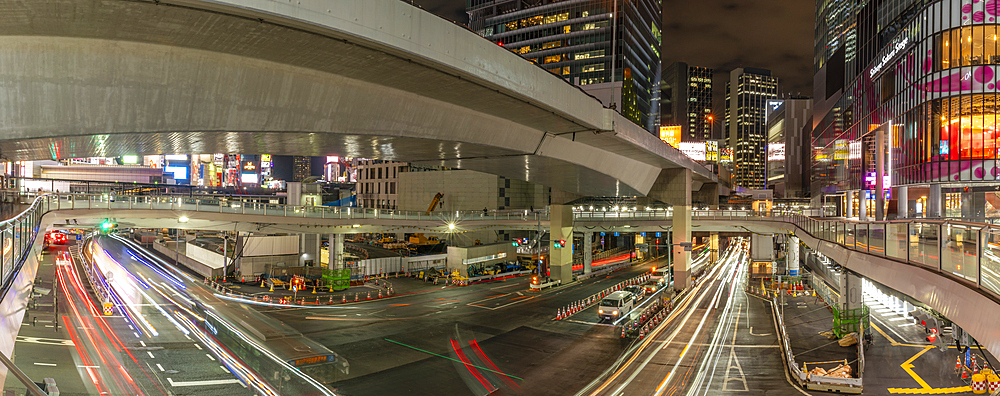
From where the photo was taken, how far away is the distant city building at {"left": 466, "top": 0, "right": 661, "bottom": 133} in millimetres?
105312

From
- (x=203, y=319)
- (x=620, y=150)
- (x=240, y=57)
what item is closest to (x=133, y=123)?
(x=240, y=57)

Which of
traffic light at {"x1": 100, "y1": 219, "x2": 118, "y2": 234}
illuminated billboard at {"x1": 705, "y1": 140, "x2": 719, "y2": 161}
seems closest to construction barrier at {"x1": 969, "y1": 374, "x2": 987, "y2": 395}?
traffic light at {"x1": 100, "y1": 219, "x2": 118, "y2": 234}

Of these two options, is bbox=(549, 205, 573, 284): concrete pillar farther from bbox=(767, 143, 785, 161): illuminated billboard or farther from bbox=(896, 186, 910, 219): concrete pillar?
bbox=(767, 143, 785, 161): illuminated billboard

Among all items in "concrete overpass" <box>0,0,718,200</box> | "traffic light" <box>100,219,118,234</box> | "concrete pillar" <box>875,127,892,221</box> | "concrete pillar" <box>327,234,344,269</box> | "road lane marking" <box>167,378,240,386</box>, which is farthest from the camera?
"concrete pillar" <box>327,234,344,269</box>

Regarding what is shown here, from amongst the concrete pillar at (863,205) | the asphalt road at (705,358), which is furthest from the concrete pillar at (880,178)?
the asphalt road at (705,358)

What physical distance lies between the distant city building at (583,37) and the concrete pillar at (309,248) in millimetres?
61093

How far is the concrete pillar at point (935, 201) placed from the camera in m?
40.2

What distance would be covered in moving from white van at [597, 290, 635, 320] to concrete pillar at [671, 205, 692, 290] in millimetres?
13345

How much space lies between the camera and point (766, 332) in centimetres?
2739

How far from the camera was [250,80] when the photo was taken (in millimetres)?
11164

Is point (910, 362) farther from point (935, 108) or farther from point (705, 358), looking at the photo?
point (935, 108)

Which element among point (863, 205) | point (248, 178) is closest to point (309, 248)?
point (863, 205)

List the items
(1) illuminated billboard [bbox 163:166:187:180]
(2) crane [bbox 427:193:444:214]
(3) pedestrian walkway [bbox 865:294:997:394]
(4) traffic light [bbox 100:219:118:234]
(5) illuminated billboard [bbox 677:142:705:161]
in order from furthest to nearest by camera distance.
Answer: (1) illuminated billboard [bbox 163:166:187:180], (5) illuminated billboard [bbox 677:142:705:161], (2) crane [bbox 427:193:444:214], (4) traffic light [bbox 100:219:118:234], (3) pedestrian walkway [bbox 865:294:997:394]

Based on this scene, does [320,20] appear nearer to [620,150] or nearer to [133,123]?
[133,123]
